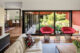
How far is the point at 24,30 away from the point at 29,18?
104 centimetres

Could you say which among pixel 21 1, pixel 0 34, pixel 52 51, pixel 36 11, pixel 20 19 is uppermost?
pixel 21 1

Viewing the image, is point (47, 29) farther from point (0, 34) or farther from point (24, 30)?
point (0, 34)

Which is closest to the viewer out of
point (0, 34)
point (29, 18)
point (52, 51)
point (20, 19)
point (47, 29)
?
point (52, 51)

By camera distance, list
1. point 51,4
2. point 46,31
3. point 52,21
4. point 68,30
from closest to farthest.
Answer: point 46,31, point 68,30, point 51,4, point 52,21

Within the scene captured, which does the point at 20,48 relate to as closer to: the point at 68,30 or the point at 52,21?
the point at 68,30

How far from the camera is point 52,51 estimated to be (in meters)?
4.48

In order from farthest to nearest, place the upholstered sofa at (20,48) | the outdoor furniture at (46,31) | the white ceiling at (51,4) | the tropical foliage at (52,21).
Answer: the tropical foliage at (52,21)
the white ceiling at (51,4)
the outdoor furniture at (46,31)
the upholstered sofa at (20,48)

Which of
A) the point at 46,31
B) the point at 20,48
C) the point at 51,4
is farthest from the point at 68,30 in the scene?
the point at 20,48

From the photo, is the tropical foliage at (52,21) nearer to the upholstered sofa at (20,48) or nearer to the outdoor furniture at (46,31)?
the outdoor furniture at (46,31)

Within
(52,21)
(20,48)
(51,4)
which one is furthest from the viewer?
(52,21)

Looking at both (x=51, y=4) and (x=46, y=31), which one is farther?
(x=51, y=4)

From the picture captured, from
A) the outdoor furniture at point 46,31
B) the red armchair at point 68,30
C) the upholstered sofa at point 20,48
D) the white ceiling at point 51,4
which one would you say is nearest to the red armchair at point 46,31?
the outdoor furniture at point 46,31

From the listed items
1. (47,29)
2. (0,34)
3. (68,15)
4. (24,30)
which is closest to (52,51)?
(0,34)

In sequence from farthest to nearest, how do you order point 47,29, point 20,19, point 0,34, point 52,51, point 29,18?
point 29,18 < point 20,19 < point 47,29 < point 0,34 < point 52,51
